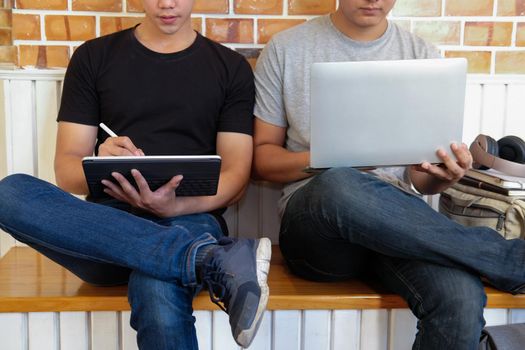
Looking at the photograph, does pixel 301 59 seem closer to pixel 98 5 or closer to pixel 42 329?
pixel 98 5

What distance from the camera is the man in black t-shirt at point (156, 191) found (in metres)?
1.21

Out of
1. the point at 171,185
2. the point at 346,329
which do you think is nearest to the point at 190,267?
the point at 171,185

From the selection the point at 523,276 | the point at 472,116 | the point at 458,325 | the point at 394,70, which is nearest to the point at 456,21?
the point at 472,116

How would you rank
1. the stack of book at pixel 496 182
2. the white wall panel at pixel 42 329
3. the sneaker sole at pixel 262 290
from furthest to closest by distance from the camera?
1. the stack of book at pixel 496 182
2. the white wall panel at pixel 42 329
3. the sneaker sole at pixel 262 290

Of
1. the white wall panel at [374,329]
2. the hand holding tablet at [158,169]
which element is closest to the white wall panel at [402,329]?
the white wall panel at [374,329]

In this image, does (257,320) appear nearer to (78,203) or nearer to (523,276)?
(78,203)

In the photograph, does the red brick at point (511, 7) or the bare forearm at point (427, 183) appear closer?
the bare forearm at point (427, 183)

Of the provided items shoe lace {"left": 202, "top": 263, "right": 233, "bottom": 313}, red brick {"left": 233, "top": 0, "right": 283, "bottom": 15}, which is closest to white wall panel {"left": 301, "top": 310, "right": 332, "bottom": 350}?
shoe lace {"left": 202, "top": 263, "right": 233, "bottom": 313}

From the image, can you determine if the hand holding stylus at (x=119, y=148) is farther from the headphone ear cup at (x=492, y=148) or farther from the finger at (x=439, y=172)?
the headphone ear cup at (x=492, y=148)

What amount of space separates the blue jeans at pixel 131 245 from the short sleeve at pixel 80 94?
0.32 metres

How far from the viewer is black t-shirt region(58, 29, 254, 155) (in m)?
1.59

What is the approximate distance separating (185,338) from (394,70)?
2.05ft

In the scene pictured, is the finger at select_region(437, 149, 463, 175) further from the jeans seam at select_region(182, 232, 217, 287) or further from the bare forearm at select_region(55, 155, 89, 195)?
the bare forearm at select_region(55, 155, 89, 195)

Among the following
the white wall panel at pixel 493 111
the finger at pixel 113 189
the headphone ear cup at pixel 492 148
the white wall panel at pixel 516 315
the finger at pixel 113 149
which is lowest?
the white wall panel at pixel 516 315
